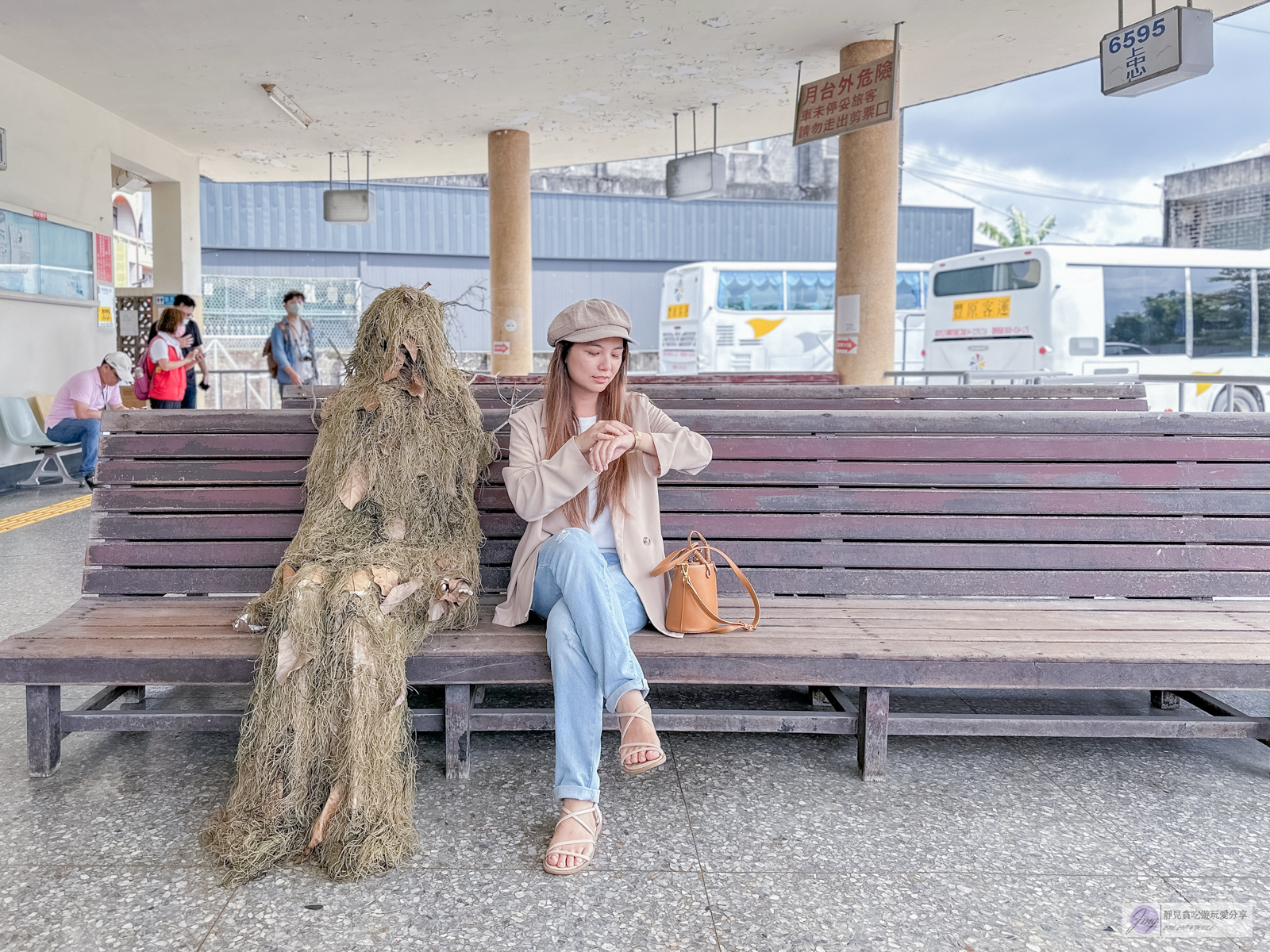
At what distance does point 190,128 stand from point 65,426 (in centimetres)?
455

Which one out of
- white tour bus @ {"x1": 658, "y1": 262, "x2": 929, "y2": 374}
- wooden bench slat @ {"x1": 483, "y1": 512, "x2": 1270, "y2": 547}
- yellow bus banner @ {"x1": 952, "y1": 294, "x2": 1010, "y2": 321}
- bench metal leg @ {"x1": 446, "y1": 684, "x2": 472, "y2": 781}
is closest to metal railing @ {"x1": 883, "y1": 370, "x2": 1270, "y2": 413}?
yellow bus banner @ {"x1": 952, "y1": 294, "x2": 1010, "y2": 321}

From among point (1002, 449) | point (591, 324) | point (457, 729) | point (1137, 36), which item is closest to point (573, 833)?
point (457, 729)

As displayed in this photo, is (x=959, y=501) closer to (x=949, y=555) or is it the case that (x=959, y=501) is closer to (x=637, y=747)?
(x=949, y=555)

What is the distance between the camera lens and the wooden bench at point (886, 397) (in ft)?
15.4

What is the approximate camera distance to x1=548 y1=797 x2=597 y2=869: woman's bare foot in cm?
223

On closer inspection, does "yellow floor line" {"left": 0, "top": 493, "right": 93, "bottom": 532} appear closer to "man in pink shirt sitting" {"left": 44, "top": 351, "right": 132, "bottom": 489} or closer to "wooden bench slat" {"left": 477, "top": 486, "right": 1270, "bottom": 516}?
"man in pink shirt sitting" {"left": 44, "top": 351, "right": 132, "bottom": 489}

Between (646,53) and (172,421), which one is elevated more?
(646,53)

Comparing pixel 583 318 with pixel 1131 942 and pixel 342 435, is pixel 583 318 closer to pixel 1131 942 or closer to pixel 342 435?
pixel 342 435

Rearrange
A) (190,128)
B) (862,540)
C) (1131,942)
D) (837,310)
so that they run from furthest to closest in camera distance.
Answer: (190,128) → (837,310) → (862,540) → (1131,942)

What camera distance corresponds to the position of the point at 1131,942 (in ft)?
6.47

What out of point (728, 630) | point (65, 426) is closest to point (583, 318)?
point (728, 630)

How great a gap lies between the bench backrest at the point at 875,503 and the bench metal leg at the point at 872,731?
502 millimetres

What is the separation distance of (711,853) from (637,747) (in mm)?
306

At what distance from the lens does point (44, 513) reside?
24.6 ft
